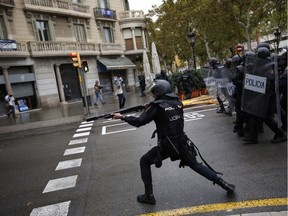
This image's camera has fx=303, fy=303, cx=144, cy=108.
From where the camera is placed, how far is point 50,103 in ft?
77.4

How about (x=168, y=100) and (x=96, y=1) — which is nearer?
(x=168, y=100)

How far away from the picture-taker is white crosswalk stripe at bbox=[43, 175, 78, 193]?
487 cm

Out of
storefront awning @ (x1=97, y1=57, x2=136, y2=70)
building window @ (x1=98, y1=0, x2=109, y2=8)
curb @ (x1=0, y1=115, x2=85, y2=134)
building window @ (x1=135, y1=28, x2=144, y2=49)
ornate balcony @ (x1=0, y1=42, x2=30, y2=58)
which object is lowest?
curb @ (x1=0, y1=115, x2=85, y2=134)

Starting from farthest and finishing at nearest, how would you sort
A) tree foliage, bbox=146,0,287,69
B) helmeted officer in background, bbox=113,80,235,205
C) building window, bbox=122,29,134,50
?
building window, bbox=122,29,134,50, tree foliage, bbox=146,0,287,69, helmeted officer in background, bbox=113,80,235,205

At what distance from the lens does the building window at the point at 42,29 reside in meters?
23.0

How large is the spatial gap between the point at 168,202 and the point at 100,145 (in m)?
4.11

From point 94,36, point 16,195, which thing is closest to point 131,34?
point 94,36

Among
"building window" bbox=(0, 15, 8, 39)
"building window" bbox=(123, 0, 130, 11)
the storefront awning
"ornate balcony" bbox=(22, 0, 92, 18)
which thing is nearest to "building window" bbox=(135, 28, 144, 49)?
the storefront awning

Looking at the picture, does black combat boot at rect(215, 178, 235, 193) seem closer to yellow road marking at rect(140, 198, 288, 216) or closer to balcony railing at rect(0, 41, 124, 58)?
yellow road marking at rect(140, 198, 288, 216)

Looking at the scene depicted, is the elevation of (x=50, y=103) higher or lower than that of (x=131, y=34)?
lower

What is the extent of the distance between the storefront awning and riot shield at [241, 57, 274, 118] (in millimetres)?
23330

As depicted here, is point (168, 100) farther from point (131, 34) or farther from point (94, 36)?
point (131, 34)

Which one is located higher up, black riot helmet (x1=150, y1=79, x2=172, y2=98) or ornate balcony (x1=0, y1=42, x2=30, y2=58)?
ornate balcony (x1=0, y1=42, x2=30, y2=58)

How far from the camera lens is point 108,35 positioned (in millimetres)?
30844
